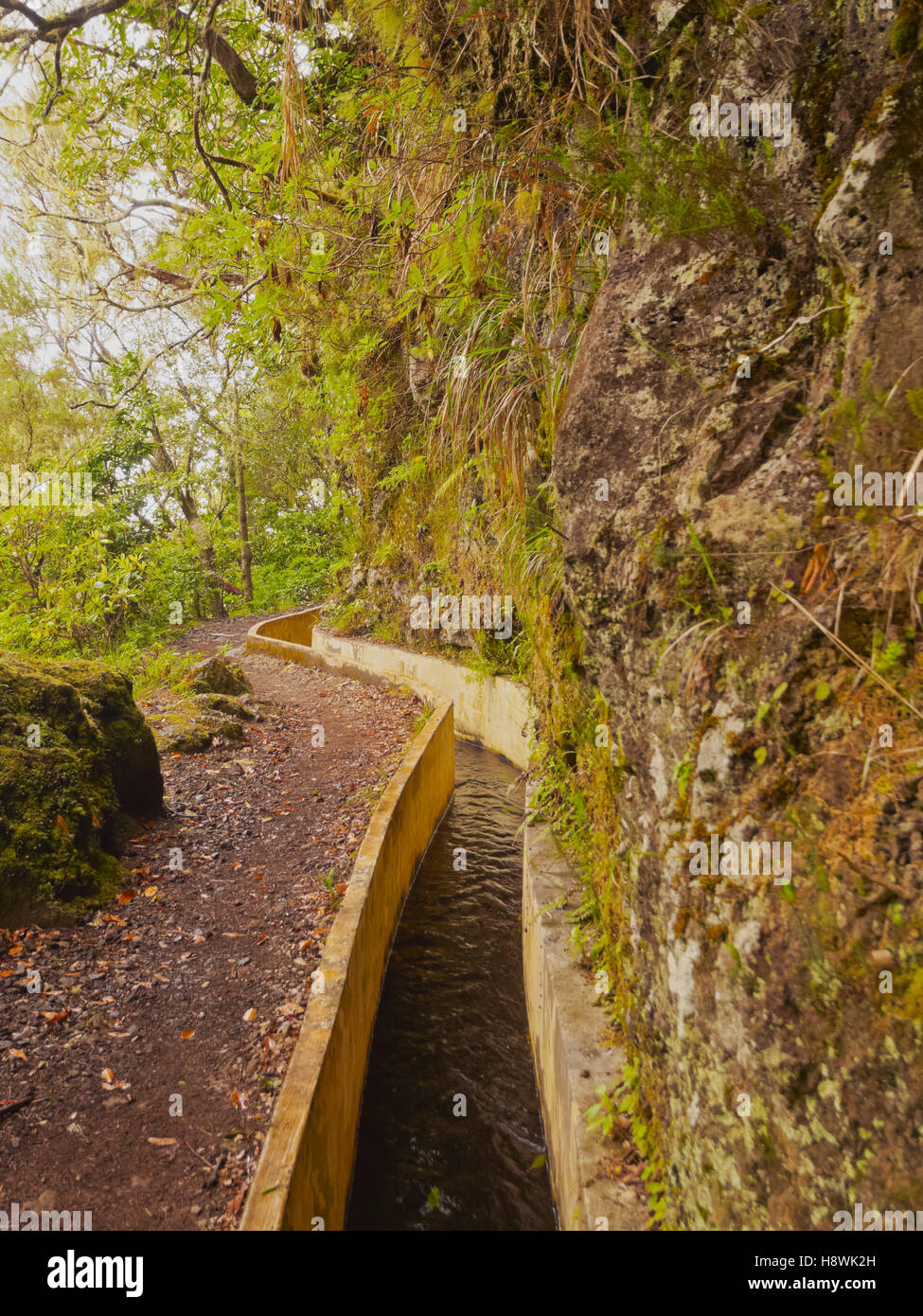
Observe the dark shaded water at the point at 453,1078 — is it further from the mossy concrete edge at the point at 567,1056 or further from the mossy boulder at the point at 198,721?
the mossy boulder at the point at 198,721

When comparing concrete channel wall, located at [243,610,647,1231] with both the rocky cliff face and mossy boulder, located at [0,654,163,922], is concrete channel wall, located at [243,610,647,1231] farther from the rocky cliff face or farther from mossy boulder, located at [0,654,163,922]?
mossy boulder, located at [0,654,163,922]

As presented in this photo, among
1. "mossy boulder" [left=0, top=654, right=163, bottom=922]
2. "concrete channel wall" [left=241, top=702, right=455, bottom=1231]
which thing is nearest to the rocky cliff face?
"concrete channel wall" [left=241, top=702, right=455, bottom=1231]

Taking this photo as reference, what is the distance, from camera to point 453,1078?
14.0 feet

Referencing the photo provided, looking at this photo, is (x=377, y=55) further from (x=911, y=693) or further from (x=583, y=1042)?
(x=583, y=1042)

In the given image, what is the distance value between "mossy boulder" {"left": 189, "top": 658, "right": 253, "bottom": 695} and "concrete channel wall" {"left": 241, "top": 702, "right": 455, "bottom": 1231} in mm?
3846

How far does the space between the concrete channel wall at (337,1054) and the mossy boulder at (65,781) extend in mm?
1648

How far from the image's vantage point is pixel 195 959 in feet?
13.0

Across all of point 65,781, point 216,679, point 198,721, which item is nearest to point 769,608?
point 65,781

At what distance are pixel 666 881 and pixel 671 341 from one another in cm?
203

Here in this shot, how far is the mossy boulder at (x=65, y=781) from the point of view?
386 centimetres

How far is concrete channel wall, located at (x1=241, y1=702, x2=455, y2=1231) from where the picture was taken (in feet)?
8.27

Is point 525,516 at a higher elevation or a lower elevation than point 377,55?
lower

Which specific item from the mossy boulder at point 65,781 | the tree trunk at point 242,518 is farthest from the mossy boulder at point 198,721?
the tree trunk at point 242,518
